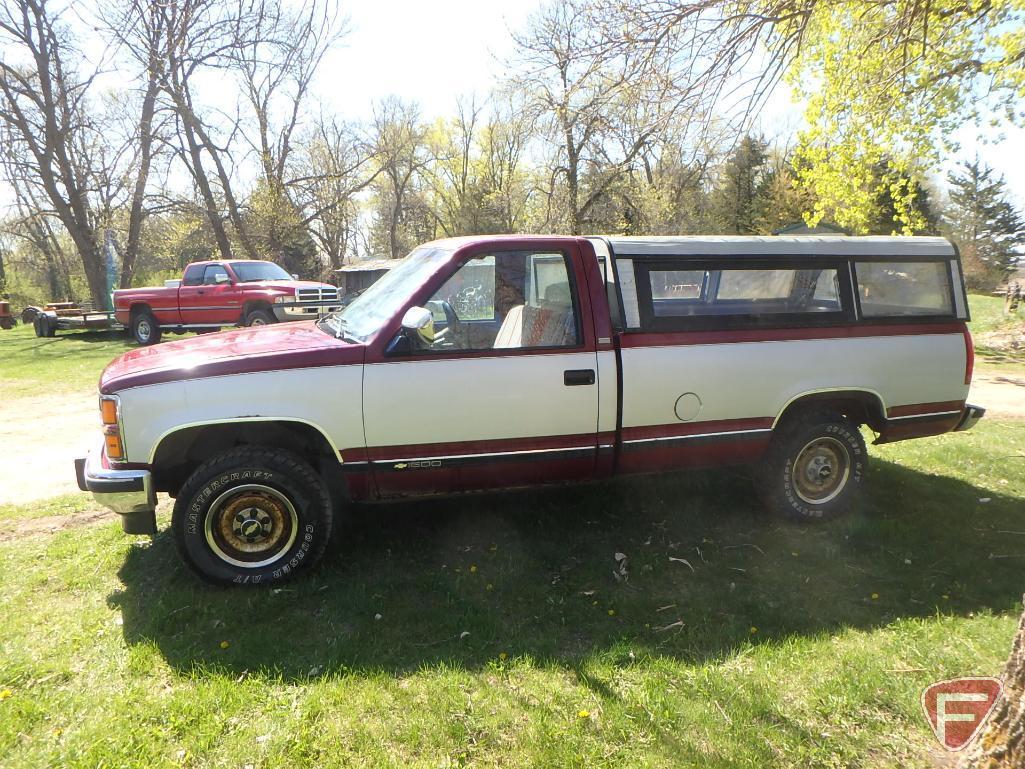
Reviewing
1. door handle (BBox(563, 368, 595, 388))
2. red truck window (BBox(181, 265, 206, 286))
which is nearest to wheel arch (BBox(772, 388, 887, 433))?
door handle (BBox(563, 368, 595, 388))

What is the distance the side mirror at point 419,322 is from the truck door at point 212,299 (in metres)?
12.9

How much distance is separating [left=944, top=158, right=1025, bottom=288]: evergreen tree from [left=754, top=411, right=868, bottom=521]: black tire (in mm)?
39196

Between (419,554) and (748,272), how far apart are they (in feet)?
9.92

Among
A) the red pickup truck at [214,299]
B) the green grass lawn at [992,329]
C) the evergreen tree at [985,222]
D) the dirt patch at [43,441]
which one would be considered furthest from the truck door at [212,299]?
the evergreen tree at [985,222]

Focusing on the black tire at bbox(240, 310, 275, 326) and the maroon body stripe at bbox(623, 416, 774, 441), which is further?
the black tire at bbox(240, 310, 275, 326)

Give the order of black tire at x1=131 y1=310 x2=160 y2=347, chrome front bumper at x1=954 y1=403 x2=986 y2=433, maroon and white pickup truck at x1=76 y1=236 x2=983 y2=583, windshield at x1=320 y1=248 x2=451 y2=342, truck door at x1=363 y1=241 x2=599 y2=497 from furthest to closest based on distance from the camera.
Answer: black tire at x1=131 y1=310 x2=160 y2=347
chrome front bumper at x1=954 y1=403 x2=986 y2=433
windshield at x1=320 y1=248 x2=451 y2=342
truck door at x1=363 y1=241 x2=599 y2=497
maroon and white pickup truck at x1=76 y1=236 x2=983 y2=583

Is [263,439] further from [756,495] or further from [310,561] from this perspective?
[756,495]

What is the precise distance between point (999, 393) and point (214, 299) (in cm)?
1595

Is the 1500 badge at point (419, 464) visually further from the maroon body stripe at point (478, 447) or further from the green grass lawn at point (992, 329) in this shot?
the green grass lawn at point (992, 329)

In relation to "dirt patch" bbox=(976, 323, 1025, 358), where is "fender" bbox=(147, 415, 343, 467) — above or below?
above

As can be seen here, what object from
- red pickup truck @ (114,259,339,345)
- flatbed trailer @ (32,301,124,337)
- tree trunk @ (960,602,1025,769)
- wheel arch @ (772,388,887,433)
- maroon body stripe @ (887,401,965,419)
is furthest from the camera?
flatbed trailer @ (32,301,124,337)

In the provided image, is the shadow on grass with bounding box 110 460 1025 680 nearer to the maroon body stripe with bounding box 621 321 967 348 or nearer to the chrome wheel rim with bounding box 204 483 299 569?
the chrome wheel rim with bounding box 204 483 299 569

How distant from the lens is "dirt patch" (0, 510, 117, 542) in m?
4.58

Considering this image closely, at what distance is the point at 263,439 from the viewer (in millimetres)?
3754
